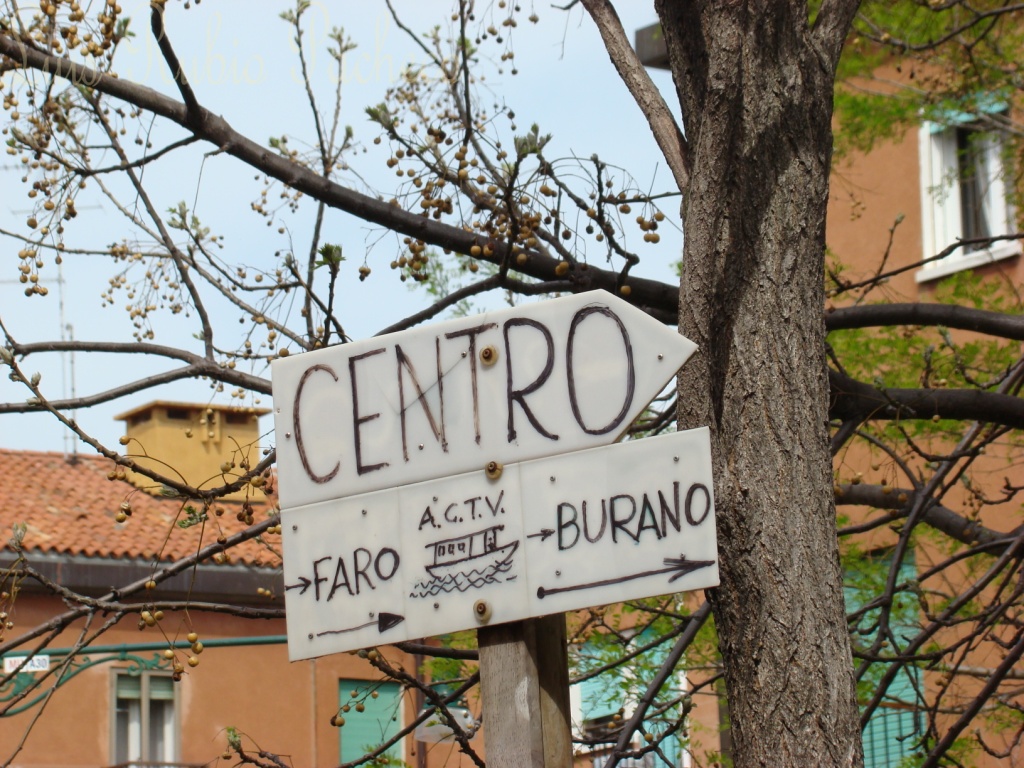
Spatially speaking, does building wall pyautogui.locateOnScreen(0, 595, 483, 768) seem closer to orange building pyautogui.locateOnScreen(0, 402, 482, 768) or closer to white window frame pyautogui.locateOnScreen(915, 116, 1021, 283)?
orange building pyautogui.locateOnScreen(0, 402, 482, 768)

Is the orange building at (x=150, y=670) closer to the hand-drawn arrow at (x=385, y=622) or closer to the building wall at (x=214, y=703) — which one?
the building wall at (x=214, y=703)

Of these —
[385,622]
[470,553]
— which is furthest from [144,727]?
[470,553]

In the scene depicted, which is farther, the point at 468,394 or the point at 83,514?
the point at 83,514

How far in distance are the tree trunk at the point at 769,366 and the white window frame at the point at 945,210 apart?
9966 millimetres

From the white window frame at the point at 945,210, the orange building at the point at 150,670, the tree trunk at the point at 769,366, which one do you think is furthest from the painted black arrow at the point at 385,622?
the orange building at the point at 150,670

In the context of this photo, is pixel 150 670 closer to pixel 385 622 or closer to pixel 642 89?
pixel 642 89

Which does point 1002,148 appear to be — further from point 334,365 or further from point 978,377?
point 334,365

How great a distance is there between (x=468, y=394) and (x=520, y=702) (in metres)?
0.55

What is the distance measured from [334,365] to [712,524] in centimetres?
80

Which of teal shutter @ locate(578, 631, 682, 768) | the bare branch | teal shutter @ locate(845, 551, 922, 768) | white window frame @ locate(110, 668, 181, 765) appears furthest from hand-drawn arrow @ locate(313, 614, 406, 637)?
white window frame @ locate(110, 668, 181, 765)

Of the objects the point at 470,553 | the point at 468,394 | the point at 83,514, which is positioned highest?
the point at 83,514

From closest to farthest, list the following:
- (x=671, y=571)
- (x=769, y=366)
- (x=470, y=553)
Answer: (x=671, y=571)
(x=470, y=553)
(x=769, y=366)

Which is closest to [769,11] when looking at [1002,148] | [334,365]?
[334,365]

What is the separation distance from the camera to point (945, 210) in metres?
14.1
